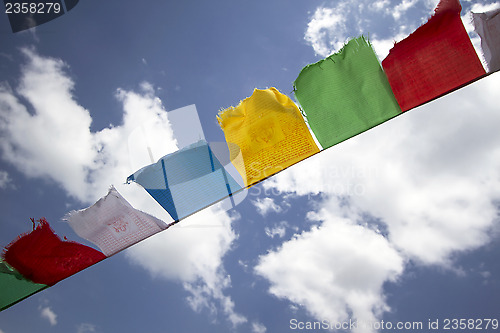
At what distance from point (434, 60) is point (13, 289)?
5.67 m

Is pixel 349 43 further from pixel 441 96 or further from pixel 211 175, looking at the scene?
pixel 211 175

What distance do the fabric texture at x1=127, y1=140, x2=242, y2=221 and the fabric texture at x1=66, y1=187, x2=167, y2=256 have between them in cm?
31

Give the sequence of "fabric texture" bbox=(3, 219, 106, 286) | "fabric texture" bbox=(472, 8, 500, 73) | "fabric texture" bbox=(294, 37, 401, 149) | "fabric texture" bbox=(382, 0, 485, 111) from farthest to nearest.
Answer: "fabric texture" bbox=(3, 219, 106, 286), "fabric texture" bbox=(294, 37, 401, 149), "fabric texture" bbox=(382, 0, 485, 111), "fabric texture" bbox=(472, 8, 500, 73)

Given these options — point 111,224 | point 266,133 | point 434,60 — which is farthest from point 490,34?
point 111,224

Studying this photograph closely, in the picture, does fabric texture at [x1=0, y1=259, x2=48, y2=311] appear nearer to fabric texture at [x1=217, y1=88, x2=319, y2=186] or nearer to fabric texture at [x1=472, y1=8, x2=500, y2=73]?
fabric texture at [x1=217, y1=88, x2=319, y2=186]

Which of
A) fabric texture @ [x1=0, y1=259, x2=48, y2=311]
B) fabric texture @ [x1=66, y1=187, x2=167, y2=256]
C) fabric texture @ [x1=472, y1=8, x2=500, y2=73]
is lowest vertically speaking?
fabric texture @ [x1=0, y1=259, x2=48, y2=311]

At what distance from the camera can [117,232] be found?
360 cm

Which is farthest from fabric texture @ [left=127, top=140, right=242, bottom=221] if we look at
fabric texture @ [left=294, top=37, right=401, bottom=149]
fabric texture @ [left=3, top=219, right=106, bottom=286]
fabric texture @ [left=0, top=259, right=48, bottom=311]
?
fabric texture @ [left=0, top=259, right=48, bottom=311]

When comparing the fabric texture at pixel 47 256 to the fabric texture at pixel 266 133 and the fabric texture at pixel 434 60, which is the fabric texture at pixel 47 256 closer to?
the fabric texture at pixel 266 133

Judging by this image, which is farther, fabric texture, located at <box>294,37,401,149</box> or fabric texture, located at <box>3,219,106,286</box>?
fabric texture, located at <box>3,219,106,286</box>

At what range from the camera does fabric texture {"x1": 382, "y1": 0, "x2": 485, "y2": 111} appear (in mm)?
3111

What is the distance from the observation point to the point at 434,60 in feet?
10.5

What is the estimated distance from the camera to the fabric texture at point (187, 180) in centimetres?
352

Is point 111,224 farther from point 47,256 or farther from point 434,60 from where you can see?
point 434,60
